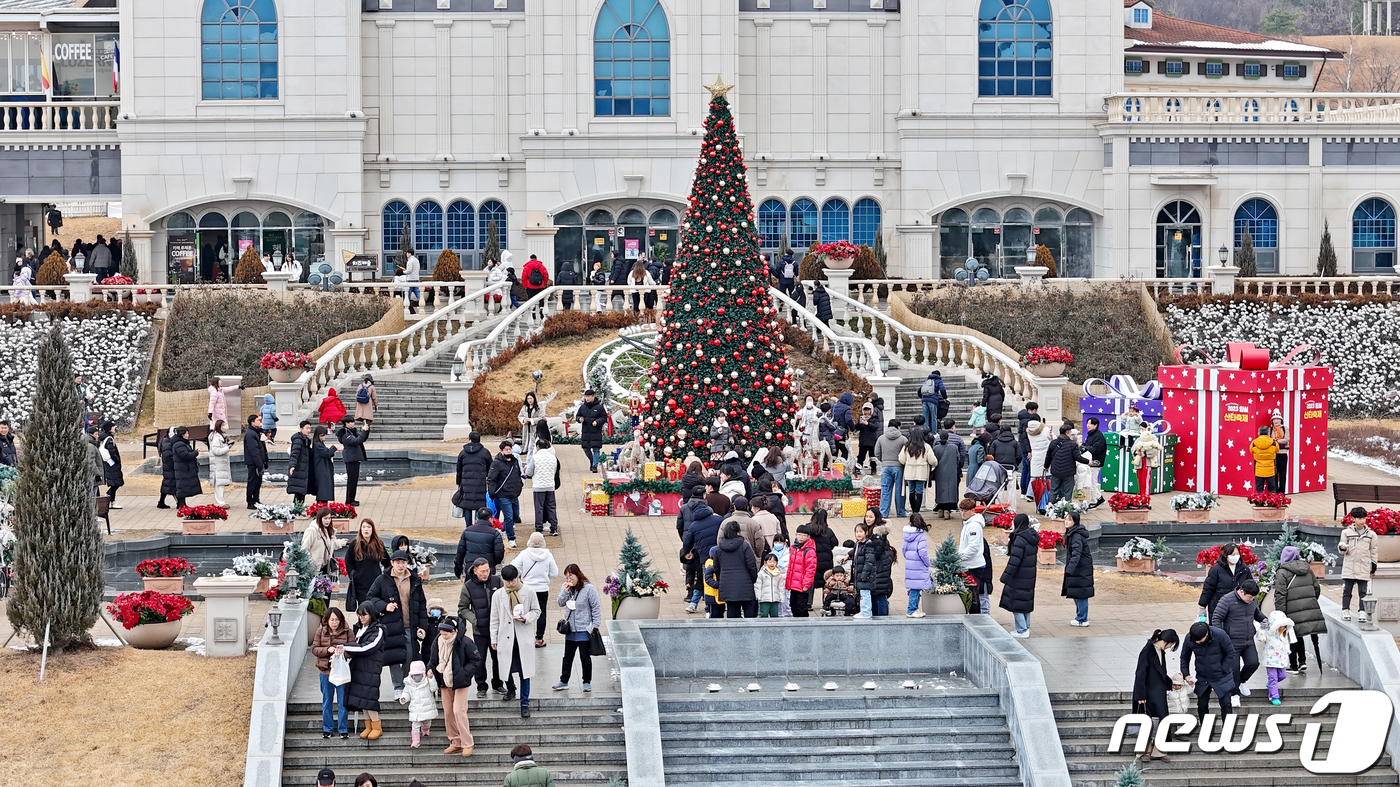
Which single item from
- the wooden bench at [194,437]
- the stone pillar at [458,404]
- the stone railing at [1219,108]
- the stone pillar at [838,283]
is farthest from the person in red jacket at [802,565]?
the stone railing at [1219,108]

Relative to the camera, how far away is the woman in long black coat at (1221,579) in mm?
20219

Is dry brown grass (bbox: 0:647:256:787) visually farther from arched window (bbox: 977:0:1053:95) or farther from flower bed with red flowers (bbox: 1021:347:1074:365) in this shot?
arched window (bbox: 977:0:1053:95)

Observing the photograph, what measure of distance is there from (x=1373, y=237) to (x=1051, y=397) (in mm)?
20703

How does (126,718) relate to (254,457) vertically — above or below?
below

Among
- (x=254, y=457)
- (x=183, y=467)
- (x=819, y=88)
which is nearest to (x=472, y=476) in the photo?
(x=254, y=457)

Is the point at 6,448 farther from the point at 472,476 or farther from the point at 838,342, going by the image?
the point at 838,342

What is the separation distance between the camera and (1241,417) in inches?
1278

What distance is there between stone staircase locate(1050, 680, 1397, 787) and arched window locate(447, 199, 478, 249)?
1494 inches

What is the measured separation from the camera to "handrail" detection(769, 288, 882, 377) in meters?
39.9

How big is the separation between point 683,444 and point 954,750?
1231 cm

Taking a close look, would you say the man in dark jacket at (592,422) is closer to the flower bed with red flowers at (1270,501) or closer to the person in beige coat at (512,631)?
the flower bed with red flowers at (1270,501)

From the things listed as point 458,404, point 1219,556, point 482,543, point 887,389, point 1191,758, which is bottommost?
point 1191,758

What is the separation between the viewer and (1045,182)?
54.7 metres

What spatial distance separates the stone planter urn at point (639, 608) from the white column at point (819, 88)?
114 ft
